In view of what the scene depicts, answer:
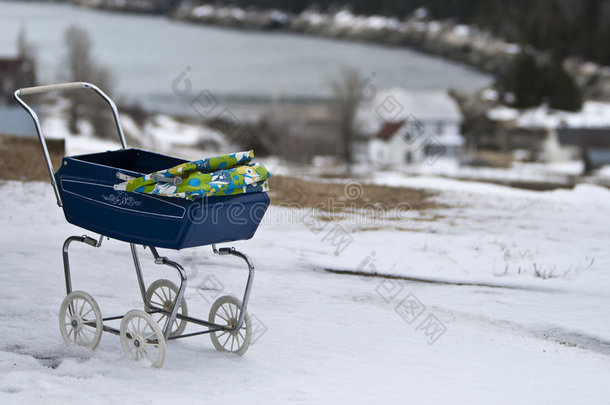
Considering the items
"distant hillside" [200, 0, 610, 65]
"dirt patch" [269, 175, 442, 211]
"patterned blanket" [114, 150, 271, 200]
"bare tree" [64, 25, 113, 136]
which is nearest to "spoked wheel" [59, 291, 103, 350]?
"patterned blanket" [114, 150, 271, 200]

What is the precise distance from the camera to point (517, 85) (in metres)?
86.5

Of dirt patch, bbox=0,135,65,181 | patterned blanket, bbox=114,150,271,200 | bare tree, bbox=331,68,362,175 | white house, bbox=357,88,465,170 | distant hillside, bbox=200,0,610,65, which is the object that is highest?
patterned blanket, bbox=114,150,271,200

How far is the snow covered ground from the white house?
51.7 meters

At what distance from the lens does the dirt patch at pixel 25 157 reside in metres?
14.1

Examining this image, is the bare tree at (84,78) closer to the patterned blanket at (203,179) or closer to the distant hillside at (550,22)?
the patterned blanket at (203,179)

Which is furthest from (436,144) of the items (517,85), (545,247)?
(545,247)

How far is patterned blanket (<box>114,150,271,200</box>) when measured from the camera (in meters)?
5.29

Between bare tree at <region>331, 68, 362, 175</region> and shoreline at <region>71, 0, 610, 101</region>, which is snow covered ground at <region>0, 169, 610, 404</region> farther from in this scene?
shoreline at <region>71, 0, 610, 101</region>

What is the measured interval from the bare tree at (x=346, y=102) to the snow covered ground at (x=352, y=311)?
160ft

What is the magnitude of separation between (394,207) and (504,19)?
11232 centimetres

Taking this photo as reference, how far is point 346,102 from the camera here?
64312 mm

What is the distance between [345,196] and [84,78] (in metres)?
40.7

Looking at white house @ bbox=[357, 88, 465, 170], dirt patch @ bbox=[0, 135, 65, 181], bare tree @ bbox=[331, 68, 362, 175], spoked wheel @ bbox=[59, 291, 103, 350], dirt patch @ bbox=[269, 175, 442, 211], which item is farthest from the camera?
white house @ bbox=[357, 88, 465, 170]

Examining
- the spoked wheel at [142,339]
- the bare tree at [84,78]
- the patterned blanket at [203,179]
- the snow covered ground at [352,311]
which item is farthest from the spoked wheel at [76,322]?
the bare tree at [84,78]
